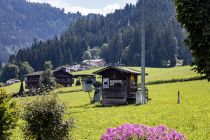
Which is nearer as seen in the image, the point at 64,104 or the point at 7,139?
the point at 64,104

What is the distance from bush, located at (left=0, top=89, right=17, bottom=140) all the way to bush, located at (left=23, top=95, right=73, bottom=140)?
1.73 m

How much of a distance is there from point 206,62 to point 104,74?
37787mm

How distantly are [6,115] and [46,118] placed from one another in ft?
8.22

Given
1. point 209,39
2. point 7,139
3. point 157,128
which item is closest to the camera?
point 157,128

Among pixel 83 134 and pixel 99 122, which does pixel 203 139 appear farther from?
pixel 99 122

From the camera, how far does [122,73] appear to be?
52.0 meters

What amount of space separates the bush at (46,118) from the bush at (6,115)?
1.73 metres

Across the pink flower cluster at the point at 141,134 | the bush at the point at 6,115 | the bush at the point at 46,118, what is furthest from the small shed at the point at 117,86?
the pink flower cluster at the point at 141,134

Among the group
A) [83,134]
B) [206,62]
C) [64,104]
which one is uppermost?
[206,62]

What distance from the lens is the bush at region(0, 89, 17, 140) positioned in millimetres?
21000

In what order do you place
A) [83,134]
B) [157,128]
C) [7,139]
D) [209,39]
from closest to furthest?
1. [157,128]
2. [209,39]
3. [7,139]
4. [83,134]

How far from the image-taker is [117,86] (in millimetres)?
52344

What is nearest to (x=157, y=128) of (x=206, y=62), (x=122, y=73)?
(x=206, y=62)

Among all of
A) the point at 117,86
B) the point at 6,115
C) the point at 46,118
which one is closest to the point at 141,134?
the point at 46,118
